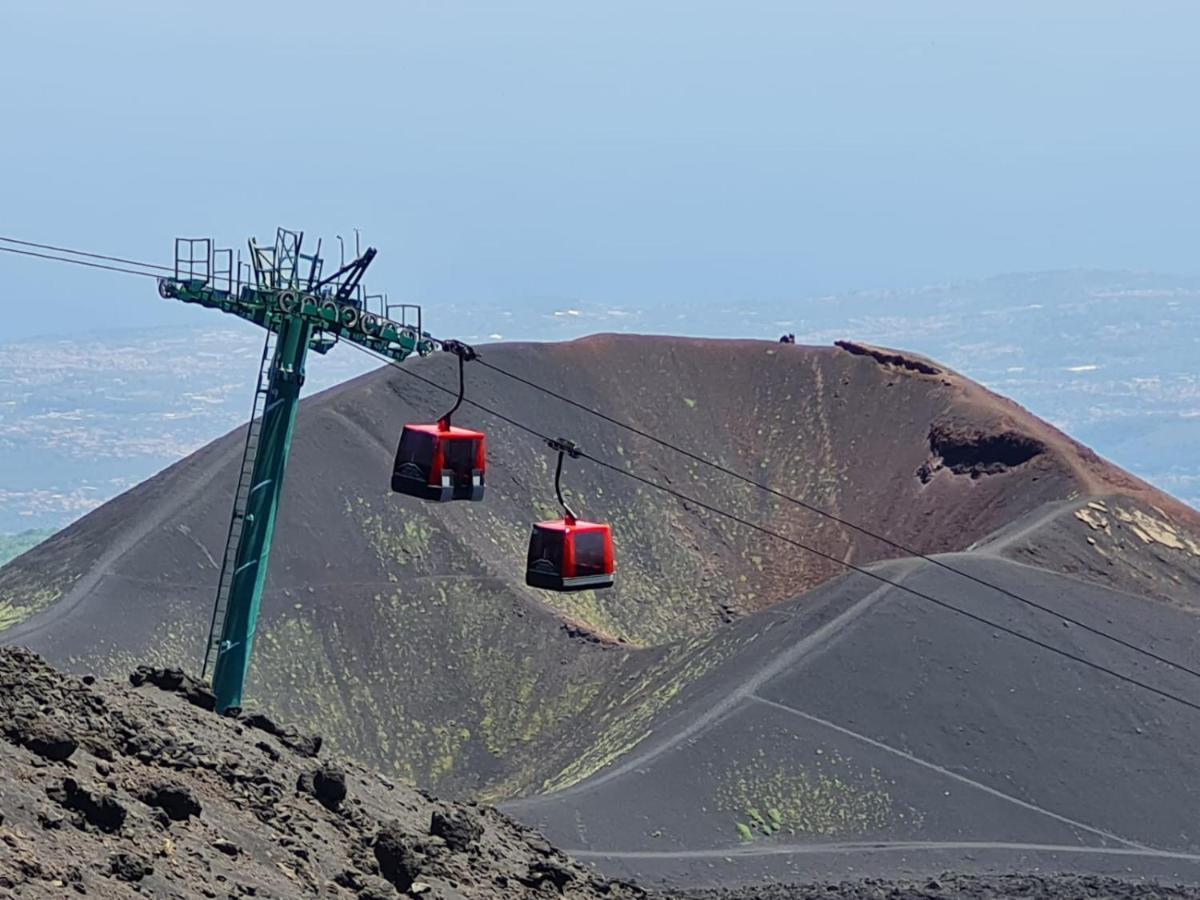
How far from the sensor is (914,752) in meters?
50.3

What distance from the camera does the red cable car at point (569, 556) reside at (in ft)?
95.1

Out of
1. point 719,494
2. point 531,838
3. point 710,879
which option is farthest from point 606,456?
point 531,838

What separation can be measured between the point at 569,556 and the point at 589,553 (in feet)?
0.97

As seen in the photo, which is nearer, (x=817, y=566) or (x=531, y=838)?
(x=531, y=838)

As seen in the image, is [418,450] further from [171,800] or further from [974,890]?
[974,890]

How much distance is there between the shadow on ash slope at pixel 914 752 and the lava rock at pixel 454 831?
13.4 meters

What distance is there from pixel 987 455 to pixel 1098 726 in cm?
2387

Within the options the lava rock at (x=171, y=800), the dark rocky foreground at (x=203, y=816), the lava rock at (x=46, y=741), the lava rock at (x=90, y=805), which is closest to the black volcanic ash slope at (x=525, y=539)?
the dark rocky foreground at (x=203, y=816)

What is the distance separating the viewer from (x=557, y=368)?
80.1 meters

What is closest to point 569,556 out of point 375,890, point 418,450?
point 418,450

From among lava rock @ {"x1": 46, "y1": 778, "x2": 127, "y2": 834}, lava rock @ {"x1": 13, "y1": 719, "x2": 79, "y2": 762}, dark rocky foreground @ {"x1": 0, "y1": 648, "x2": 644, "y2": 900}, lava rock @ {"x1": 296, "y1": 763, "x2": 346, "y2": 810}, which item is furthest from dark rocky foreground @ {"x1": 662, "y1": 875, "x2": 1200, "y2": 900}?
lava rock @ {"x1": 46, "y1": 778, "x2": 127, "y2": 834}

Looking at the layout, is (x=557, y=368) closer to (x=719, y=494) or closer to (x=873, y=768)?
(x=719, y=494)

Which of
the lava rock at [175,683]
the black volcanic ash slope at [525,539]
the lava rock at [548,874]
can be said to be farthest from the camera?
the black volcanic ash slope at [525,539]

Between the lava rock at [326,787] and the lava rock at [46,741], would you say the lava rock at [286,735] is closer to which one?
the lava rock at [326,787]
